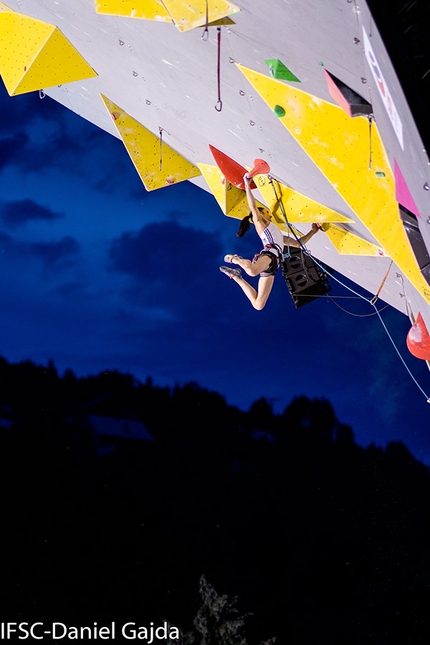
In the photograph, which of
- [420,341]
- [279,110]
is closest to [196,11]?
[279,110]

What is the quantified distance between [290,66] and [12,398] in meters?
12.4

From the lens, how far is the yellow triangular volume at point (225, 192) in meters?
4.69

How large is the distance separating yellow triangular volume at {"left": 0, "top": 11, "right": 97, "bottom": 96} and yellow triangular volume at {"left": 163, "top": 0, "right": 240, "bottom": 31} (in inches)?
54.5

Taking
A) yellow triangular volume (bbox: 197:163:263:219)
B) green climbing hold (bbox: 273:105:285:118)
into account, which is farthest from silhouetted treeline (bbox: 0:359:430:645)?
green climbing hold (bbox: 273:105:285:118)

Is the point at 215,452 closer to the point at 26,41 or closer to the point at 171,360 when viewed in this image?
the point at 171,360

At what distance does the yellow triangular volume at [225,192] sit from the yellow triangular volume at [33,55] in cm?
132

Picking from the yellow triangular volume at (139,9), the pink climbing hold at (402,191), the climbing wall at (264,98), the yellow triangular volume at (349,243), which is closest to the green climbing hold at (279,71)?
the climbing wall at (264,98)

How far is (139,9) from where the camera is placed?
254 cm

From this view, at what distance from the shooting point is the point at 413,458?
17406 mm

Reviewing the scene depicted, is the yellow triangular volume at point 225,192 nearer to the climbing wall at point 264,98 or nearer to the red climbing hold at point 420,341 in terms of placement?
the climbing wall at point 264,98

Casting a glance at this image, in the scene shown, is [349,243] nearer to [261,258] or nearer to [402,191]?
[261,258]

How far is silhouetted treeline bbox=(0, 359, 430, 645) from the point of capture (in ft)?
37.9

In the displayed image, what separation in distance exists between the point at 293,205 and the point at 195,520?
33.4ft

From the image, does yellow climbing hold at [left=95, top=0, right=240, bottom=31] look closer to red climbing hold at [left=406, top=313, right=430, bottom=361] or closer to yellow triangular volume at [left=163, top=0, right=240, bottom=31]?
yellow triangular volume at [left=163, top=0, right=240, bottom=31]
